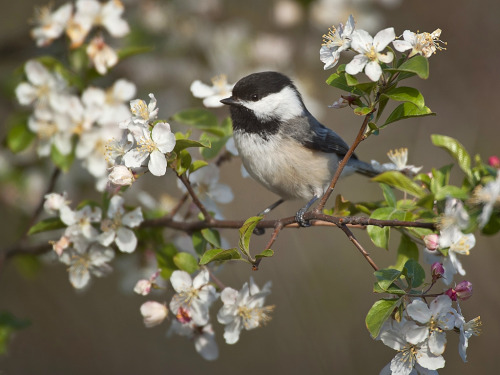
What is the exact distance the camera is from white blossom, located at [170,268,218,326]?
1.72 metres

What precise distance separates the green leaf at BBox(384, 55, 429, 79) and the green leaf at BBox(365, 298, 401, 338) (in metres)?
0.61

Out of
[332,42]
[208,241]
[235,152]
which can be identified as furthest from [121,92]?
[332,42]

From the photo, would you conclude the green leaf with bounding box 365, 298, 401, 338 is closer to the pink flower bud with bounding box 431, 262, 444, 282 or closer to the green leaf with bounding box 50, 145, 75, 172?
the pink flower bud with bounding box 431, 262, 444, 282

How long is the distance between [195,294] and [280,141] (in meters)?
0.81

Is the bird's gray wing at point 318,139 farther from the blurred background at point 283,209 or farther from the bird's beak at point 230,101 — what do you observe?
the blurred background at point 283,209

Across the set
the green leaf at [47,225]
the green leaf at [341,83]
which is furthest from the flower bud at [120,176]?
the green leaf at [341,83]

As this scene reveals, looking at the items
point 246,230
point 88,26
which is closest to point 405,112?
point 246,230

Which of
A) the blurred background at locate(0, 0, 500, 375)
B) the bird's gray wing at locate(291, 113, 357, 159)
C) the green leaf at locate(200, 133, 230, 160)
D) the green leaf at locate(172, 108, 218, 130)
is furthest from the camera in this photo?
the blurred background at locate(0, 0, 500, 375)

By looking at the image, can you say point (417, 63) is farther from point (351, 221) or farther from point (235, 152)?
point (235, 152)

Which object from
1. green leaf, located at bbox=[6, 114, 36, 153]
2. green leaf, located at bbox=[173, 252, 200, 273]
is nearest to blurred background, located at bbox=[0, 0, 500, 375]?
green leaf, located at bbox=[6, 114, 36, 153]

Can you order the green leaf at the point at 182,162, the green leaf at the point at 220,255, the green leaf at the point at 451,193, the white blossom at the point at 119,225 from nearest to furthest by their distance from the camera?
the green leaf at the point at 451,193 → the green leaf at the point at 220,255 → the green leaf at the point at 182,162 → the white blossom at the point at 119,225

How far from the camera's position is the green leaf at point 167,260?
1.91m

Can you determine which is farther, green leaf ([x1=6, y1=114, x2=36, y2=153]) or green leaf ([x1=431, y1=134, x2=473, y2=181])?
green leaf ([x1=6, y1=114, x2=36, y2=153])

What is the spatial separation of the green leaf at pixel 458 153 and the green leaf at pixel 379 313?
0.39 m
